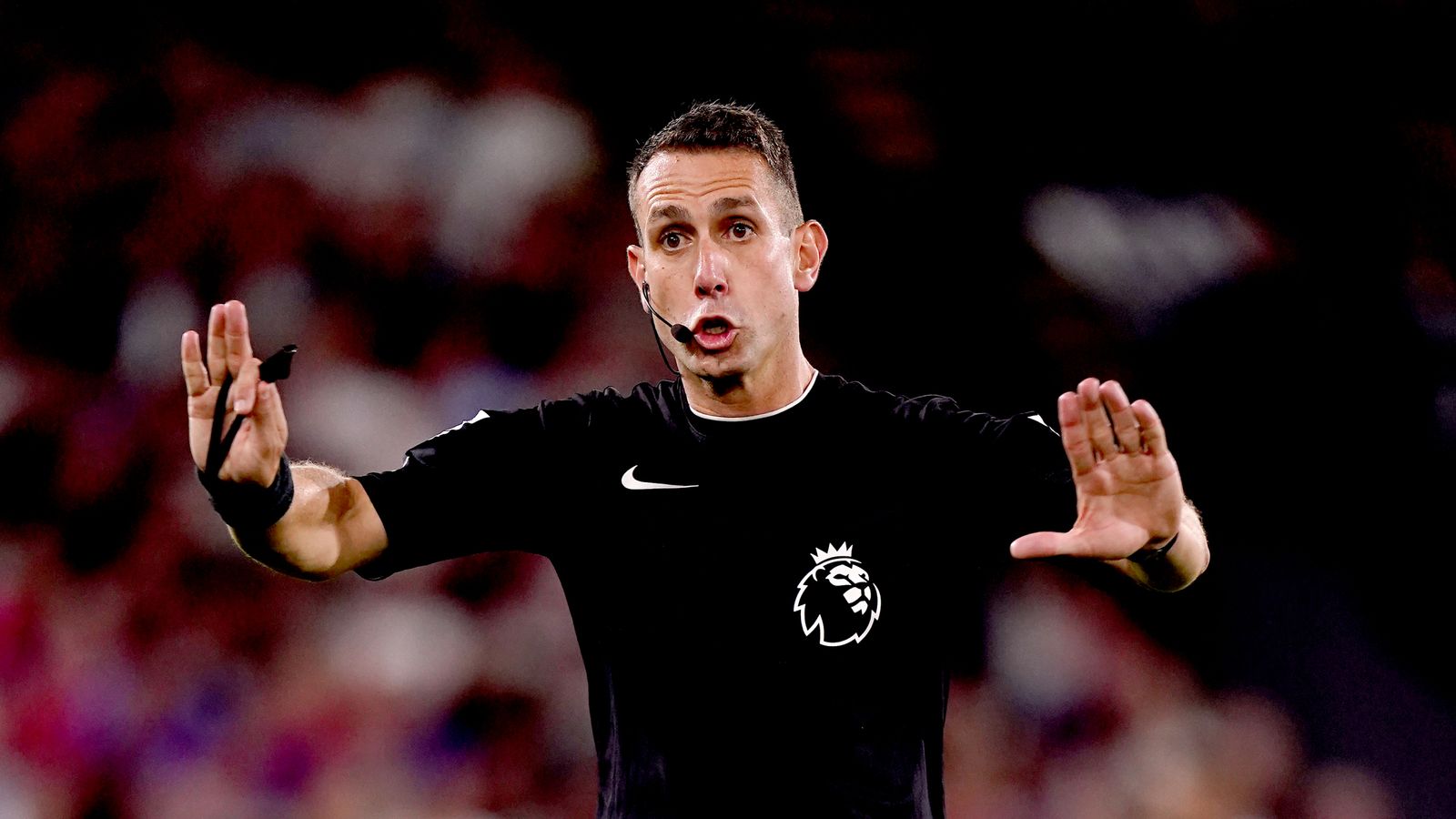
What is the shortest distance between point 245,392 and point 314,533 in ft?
0.64

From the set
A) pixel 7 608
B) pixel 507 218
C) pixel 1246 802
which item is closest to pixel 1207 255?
pixel 1246 802

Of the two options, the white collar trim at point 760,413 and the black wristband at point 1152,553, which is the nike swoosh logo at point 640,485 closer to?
the white collar trim at point 760,413

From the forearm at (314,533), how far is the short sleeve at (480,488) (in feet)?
0.11

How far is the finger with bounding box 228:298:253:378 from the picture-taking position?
116cm

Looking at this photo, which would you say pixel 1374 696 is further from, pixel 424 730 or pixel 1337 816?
pixel 424 730

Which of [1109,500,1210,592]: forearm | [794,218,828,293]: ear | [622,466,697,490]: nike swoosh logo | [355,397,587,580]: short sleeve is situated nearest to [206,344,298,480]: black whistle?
[355,397,587,580]: short sleeve

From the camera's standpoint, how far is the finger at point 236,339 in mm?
1155

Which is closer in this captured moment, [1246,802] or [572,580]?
[572,580]

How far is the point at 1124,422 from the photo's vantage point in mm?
1146

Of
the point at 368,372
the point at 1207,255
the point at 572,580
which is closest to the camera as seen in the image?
the point at 572,580

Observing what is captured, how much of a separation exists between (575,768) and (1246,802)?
4.85 ft

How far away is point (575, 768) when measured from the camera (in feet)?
7.84

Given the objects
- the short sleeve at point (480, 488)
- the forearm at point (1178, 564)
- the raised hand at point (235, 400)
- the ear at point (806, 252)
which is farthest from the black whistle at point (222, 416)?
the forearm at point (1178, 564)

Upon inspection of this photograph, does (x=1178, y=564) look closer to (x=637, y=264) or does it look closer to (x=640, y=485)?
(x=640, y=485)
